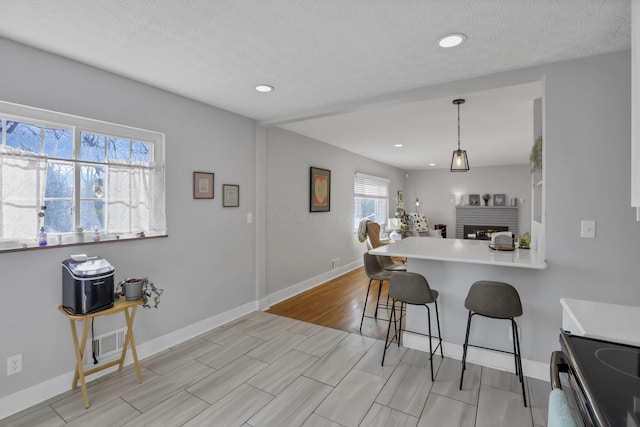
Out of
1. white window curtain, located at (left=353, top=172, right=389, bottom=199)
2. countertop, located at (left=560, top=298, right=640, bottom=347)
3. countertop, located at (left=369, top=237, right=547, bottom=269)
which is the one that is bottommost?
countertop, located at (left=560, top=298, right=640, bottom=347)

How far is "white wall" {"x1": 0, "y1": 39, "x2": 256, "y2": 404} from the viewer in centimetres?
206

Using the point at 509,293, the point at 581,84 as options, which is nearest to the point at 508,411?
the point at 509,293

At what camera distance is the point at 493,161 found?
751 cm

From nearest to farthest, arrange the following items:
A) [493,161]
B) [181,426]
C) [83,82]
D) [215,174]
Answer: [181,426] → [83,82] → [215,174] → [493,161]

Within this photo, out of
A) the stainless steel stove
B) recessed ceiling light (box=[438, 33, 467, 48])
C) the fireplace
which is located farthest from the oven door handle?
the fireplace

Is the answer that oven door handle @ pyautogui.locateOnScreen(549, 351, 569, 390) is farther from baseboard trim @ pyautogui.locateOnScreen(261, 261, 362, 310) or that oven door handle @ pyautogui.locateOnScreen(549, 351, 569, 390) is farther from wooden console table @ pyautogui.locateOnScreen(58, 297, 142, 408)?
baseboard trim @ pyautogui.locateOnScreen(261, 261, 362, 310)

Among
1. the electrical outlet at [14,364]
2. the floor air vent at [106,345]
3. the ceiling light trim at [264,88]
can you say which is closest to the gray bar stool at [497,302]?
the ceiling light trim at [264,88]

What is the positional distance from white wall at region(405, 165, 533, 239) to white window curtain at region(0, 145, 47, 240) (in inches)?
347

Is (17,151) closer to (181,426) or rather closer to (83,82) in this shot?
(83,82)

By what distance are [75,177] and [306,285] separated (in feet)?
11.0

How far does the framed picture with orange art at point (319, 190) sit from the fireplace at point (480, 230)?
4.96 metres

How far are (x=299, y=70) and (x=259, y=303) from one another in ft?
9.16

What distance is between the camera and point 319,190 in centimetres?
522

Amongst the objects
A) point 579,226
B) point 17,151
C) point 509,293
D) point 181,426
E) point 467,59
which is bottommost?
point 181,426
